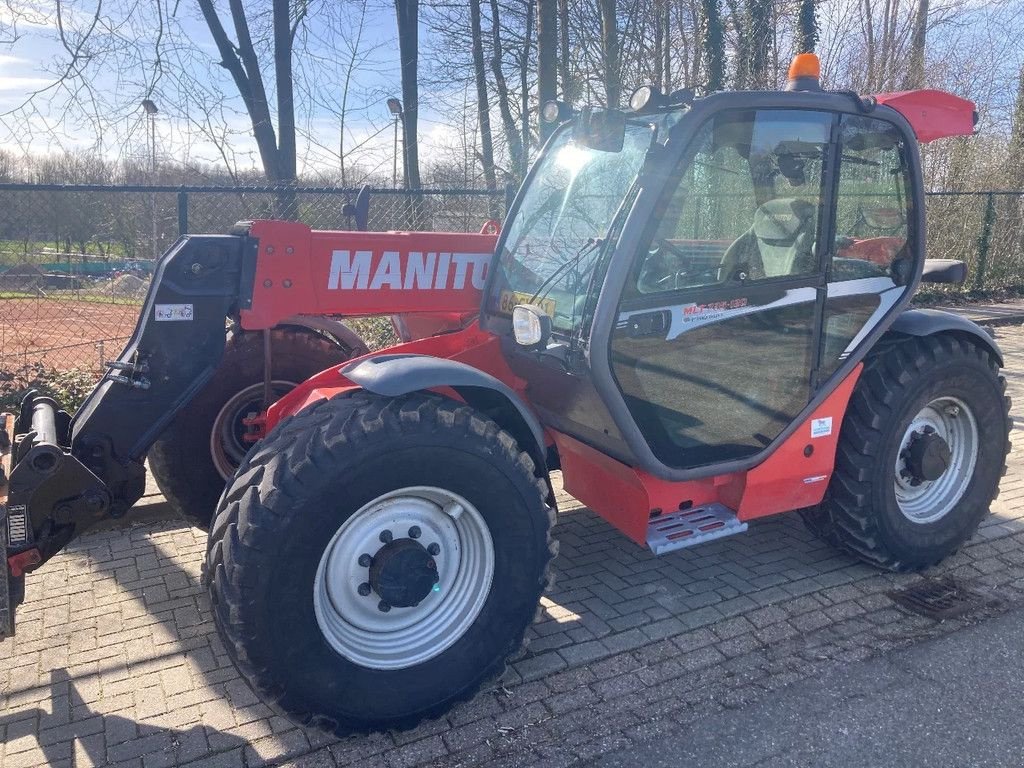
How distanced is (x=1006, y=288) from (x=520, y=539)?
15122 millimetres

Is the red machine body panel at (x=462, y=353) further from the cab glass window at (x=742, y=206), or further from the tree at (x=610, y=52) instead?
the tree at (x=610, y=52)

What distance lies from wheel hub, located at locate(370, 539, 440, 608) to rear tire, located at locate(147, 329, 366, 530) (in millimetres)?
1596

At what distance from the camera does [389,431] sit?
2.79 m

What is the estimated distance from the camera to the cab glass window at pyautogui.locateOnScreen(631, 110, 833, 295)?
10.6ft

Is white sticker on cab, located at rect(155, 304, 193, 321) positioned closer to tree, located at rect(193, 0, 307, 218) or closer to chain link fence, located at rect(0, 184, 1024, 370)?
chain link fence, located at rect(0, 184, 1024, 370)

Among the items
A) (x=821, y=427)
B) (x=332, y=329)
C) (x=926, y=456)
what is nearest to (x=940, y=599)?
(x=926, y=456)

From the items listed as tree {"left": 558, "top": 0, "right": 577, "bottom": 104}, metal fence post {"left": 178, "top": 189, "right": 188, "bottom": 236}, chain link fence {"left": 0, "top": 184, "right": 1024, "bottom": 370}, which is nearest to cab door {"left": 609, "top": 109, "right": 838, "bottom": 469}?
chain link fence {"left": 0, "top": 184, "right": 1024, "bottom": 370}

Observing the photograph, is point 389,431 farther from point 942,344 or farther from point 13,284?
point 13,284

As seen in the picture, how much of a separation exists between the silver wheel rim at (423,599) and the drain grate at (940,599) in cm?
212

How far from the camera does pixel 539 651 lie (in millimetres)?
3418

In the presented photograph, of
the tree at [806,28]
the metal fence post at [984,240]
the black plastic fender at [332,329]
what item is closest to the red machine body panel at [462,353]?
the black plastic fender at [332,329]

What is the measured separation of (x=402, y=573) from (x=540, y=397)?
3.80 feet

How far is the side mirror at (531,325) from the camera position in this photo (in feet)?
10.1

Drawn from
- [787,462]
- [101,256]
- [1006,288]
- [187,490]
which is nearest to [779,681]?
[787,462]
